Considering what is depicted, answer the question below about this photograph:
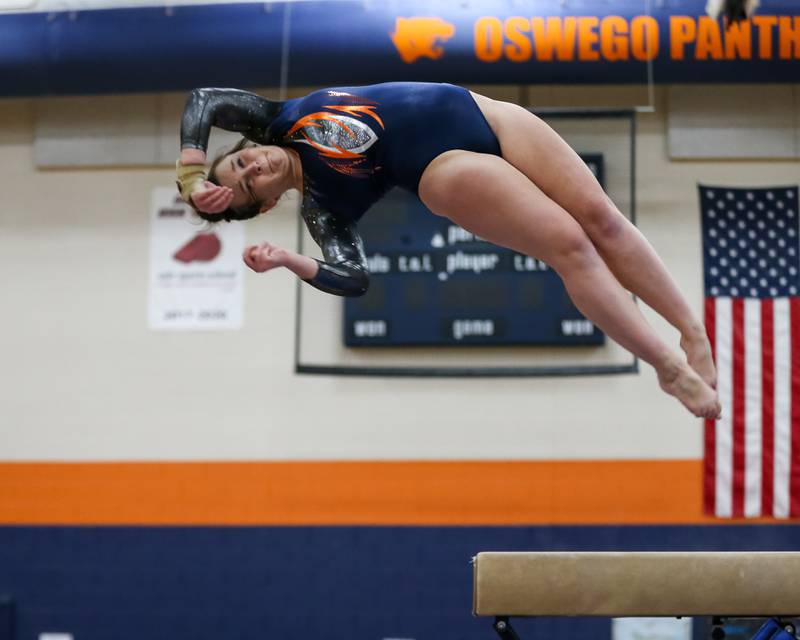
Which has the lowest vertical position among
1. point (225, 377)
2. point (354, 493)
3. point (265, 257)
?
point (354, 493)

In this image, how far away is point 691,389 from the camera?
125 inches

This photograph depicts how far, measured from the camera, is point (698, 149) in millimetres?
6746

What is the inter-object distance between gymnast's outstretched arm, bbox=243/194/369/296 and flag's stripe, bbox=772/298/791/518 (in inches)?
162

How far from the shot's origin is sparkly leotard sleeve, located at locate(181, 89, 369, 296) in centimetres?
325

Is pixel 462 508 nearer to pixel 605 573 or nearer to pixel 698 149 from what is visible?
pixel 698 149

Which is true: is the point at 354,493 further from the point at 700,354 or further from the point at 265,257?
the point at 265,257

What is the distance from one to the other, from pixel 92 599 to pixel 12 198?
298cm

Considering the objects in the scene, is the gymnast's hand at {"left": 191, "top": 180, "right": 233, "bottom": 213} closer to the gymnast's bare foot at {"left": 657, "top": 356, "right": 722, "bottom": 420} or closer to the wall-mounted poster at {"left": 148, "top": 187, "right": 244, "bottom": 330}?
the gymnast's bare foot at {"left": 657, "top": 356, "right": 722, "bottom": 420}

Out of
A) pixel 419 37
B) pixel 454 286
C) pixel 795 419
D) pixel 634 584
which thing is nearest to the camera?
pixel 634 584

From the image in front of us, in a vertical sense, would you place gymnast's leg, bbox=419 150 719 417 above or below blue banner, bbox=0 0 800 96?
below

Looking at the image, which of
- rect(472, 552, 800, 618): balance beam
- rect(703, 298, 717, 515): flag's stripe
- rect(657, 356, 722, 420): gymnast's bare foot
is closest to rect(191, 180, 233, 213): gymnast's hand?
rect(472, 552, 800, 618): balance beam

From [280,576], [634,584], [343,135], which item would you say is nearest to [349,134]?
[343,135]

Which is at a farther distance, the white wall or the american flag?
the white wall

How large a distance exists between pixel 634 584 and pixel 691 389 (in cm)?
67
